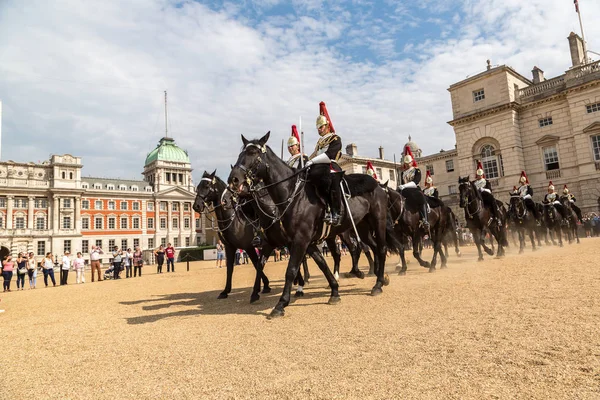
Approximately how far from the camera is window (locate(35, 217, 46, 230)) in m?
68.8

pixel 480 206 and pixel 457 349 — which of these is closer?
pixel 457 349

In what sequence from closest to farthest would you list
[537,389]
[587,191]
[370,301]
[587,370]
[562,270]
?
[537,389] < [587,370] < [370,301] < [562,270] < [587,191]

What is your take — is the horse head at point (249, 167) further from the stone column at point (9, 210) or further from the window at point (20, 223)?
the window at point (20, 223)

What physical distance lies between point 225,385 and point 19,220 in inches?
3293

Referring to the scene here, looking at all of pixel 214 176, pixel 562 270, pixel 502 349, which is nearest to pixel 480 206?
pixel 562 270

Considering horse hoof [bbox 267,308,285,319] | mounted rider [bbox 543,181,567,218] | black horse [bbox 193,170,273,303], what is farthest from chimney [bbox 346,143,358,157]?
horse hoof [bbox 267,308,285,319]

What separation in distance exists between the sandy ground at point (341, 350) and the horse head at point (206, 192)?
12.6 ft

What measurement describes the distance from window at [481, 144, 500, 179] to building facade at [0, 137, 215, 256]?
167 ft

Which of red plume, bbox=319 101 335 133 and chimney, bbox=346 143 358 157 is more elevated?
chimney, bbox=346 143 358 157

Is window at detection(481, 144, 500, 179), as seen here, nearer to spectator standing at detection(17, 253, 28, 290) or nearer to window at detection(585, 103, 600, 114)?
window at detection(585, 103, 600, 114)

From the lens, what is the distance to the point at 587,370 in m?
3.03

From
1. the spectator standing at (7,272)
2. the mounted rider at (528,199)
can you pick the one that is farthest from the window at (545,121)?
the spectator standing at (7,272)

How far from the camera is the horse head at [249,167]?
6219 millimetres

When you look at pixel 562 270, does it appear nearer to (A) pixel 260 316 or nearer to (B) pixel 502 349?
(B) pixel 502 349
